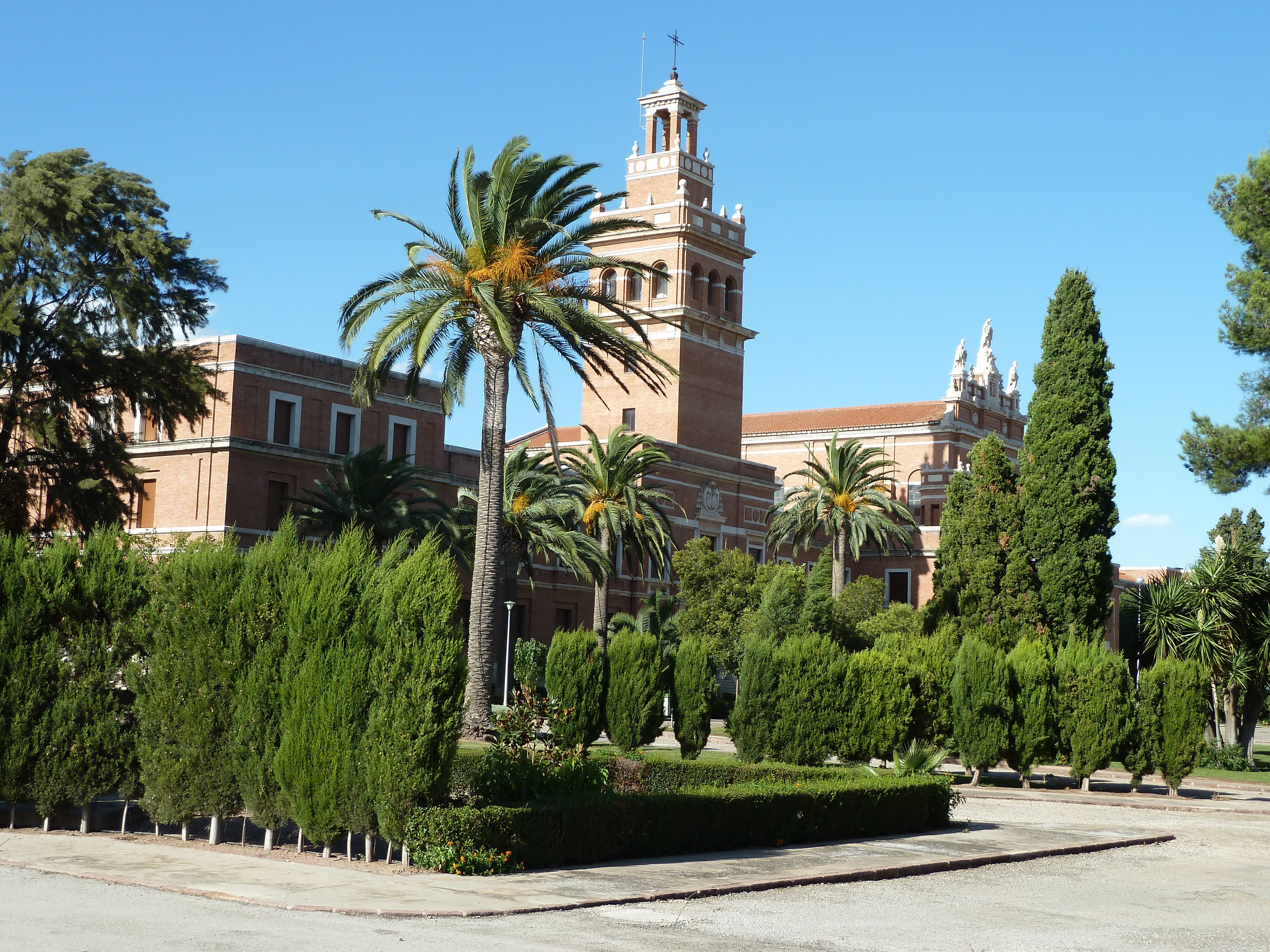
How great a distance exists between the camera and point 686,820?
1425cm

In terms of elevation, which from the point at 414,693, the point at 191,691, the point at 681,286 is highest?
the point at 681,286

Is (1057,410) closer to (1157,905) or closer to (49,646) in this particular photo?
(1157,905)

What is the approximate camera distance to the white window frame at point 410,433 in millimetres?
49031

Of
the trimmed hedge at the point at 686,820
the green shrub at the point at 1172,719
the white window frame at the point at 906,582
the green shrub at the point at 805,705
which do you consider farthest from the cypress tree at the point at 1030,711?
the white window frame at the point at 906,582

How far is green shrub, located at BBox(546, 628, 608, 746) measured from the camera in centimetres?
2578

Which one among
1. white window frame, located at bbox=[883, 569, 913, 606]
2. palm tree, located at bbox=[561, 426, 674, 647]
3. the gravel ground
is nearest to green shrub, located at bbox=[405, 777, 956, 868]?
the gravel ground

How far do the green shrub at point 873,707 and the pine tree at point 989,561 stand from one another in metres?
9.53

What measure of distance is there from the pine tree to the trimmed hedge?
16.4m

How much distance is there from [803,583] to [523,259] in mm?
22406

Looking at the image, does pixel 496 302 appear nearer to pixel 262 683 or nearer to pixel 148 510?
pixel 262 683

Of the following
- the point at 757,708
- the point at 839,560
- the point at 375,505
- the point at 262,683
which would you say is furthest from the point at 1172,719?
the point at 839,560

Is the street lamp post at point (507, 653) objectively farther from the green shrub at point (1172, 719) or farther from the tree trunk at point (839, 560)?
the green shrub at point (1172, 719)

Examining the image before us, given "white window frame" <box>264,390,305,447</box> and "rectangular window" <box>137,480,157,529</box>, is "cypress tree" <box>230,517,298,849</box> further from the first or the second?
"rectangular window" <box>137,480,157,529</box>

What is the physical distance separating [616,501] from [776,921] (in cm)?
3490
